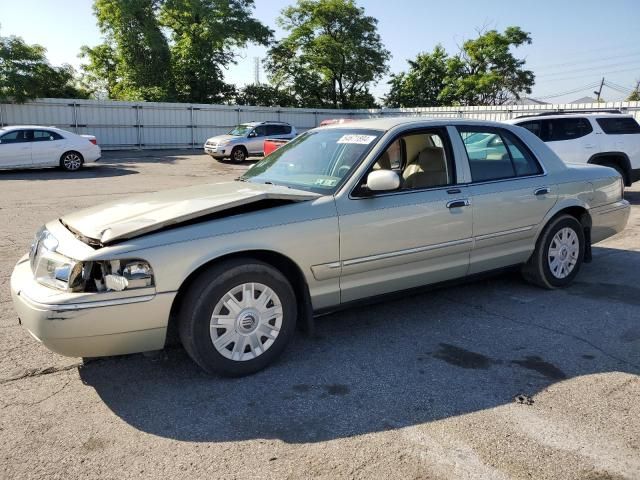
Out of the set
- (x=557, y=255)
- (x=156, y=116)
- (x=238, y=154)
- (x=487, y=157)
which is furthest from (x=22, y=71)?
(x=557, y=255)

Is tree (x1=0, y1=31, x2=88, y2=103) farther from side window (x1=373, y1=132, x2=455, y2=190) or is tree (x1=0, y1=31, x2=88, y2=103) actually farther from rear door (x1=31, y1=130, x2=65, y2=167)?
side window (x1=373, y1=132, x2=455, y2=190)

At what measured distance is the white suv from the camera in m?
11.2

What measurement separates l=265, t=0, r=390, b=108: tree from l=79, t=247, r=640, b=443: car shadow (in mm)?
41598

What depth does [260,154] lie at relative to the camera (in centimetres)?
2359

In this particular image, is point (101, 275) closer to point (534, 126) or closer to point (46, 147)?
point (534, 126)

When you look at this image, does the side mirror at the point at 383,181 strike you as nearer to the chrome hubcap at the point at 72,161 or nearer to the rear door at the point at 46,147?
the rear door at the point at 46,147

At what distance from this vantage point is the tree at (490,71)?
43875 mm

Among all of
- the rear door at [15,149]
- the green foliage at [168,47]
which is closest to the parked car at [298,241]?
the rear door at [15,149]

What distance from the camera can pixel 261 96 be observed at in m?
41.5

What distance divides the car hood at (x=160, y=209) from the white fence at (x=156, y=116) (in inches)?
778

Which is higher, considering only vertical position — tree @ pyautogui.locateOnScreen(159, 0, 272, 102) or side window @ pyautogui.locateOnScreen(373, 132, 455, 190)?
tree @ pyautogui.locateOnScreen(159, 0, 272, 102)

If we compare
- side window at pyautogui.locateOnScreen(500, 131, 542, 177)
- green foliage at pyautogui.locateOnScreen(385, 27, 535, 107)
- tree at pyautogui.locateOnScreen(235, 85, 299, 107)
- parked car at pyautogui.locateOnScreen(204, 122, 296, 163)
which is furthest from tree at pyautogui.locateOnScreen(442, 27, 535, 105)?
side window at pyautogui.locateOnScreen(500, 131, 542, 177)

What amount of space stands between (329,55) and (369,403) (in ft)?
146

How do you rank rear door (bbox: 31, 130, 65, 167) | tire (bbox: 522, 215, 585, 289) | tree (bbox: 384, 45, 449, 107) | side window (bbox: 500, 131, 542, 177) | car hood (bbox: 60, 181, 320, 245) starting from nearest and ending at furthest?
car hood (bbox: 60, 181, 320, 245) → side window (bbox: 500, 131, 542, 177) → tire (bbox: 522, 215, 585, 289) → rear door (bbox: 31, 130, 65, 167) → tree (bbox: 384, 45, 449, 107)
